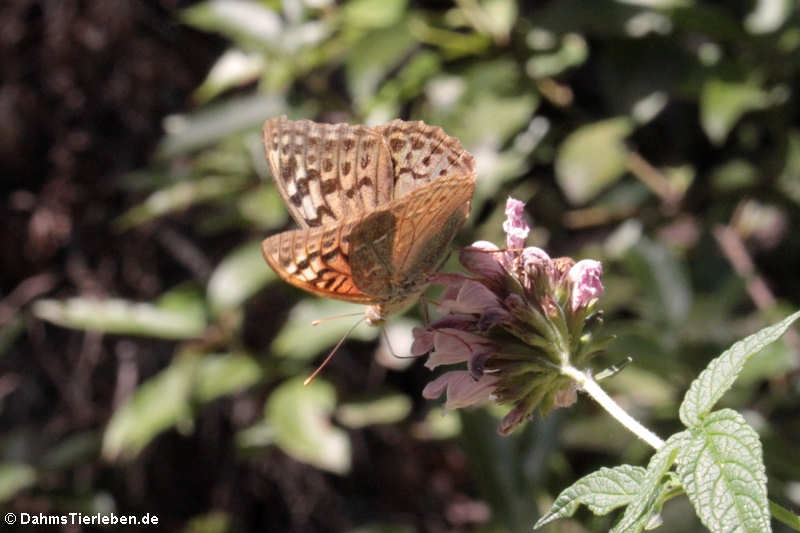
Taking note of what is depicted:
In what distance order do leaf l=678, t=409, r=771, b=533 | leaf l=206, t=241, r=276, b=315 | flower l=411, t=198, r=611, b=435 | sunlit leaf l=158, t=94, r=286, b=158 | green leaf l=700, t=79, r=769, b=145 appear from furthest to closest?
sunlit leaf l=158, t=94, r=286, b=158
leaf l=206, t=241, r=276, b=315
green leaf l=700, t=79, r=769, b=145
flower l=411, t=198, r=611, b=435
leaf l=678, t=409, r=771, b=533

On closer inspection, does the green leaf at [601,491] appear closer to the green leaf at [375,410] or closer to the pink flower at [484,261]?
the pink flower at [484,261]

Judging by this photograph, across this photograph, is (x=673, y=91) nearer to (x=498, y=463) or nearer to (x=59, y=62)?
(x=498, y=463)

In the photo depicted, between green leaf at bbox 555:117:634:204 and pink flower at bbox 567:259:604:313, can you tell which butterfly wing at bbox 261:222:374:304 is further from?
green leaf at bbox 555:117:634:204

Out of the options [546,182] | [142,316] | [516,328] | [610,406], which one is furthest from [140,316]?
[610,406]

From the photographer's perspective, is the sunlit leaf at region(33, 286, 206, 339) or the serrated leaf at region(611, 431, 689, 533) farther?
the sunlit leaf at region(33, 286, 206, 339)

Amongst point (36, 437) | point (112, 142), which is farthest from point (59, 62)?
point (36, 437)

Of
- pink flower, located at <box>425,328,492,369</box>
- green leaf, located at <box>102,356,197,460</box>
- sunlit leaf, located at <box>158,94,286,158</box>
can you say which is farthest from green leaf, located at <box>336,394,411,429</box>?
pink flower, located at <box>425,328,492,369</box>

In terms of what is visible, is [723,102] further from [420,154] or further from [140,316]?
[140,316]
